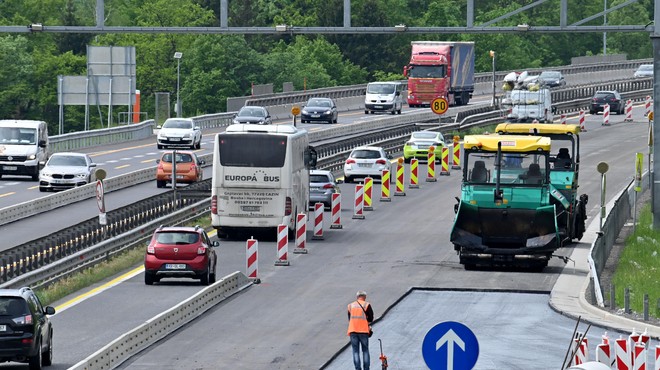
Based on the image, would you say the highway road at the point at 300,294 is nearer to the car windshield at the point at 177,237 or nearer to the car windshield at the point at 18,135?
the car windshield at the point at 177,237

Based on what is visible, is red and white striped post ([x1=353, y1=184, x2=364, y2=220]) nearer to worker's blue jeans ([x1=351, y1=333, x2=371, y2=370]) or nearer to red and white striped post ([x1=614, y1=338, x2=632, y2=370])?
worker's blue jeans ([x1=351, y1=333, x2=371, y2=370])

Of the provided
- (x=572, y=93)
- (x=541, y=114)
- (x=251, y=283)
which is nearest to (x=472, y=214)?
(x=251, y=283)

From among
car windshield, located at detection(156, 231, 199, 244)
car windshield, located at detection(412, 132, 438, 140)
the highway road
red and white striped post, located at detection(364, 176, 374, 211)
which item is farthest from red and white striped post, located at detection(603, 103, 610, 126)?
car windshield, located at detection(156, 231, 199, 244)

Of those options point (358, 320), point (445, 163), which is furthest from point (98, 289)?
point (445, 163)

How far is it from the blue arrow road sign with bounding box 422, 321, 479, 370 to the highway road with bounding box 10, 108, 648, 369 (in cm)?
942

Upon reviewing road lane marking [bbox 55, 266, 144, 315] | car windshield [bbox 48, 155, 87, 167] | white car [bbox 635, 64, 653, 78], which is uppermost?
white car [bbox 635, 64, 653, 78]

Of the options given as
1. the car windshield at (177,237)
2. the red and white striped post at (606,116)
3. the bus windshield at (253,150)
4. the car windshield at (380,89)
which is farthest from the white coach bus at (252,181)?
the car windshield at (380,89)

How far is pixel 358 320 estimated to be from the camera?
79.2 ft

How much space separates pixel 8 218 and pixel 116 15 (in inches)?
4381

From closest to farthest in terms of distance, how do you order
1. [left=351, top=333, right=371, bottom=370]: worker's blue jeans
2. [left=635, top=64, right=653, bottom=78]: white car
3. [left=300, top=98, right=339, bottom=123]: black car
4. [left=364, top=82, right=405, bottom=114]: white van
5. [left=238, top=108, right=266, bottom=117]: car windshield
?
[left=351, top=333, right=371, bottom=370]: worker's blue jeans
[left=238, top=108, right=266, bottom=117]: car windshield
[left=300, top=98, right=339, bottom=123]: black car
[left=364, top=82, right=405, bottom=114]: white van
[left=635, top=64, right=653, bottom=78]: white car

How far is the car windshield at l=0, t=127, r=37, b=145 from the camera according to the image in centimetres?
5838

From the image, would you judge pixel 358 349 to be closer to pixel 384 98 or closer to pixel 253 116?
pixel 253 116

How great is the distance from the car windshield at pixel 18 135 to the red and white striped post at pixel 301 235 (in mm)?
19422

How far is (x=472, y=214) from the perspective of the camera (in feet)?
121
